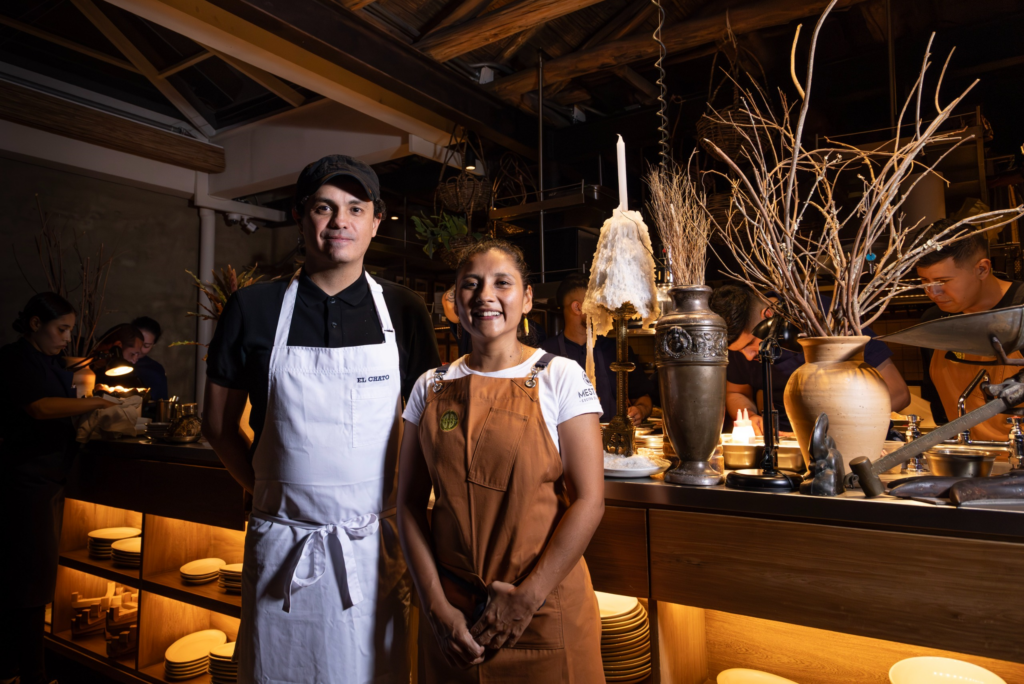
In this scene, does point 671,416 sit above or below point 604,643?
above

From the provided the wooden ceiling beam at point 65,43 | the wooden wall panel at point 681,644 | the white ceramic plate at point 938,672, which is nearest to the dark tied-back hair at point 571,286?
the wooden wall panel at point 681,644

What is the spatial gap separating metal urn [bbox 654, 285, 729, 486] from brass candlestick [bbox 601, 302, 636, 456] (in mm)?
196

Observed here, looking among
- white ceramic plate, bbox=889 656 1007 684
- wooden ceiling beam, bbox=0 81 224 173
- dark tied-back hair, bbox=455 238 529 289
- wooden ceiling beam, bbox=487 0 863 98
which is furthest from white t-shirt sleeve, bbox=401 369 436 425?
wooden ceiling beam, bbox=0 81 224 173

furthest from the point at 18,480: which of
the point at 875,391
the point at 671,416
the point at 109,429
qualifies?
the point at 875,391

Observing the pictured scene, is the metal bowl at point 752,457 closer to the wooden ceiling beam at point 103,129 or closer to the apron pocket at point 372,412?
the apron pocket at point 372,412

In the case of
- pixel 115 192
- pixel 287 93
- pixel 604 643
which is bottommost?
pixel 604 643

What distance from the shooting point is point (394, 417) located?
5.24 ft

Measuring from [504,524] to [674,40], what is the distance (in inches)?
146

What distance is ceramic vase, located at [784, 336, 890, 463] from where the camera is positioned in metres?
1.43

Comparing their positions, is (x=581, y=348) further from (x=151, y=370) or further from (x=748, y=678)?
(x=151, y=370)

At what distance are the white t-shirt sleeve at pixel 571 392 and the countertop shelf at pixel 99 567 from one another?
2.37 m

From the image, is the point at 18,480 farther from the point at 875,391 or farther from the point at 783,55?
the point at 783,55

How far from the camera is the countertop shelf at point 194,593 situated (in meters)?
2.38

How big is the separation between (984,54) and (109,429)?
553 centimetres
